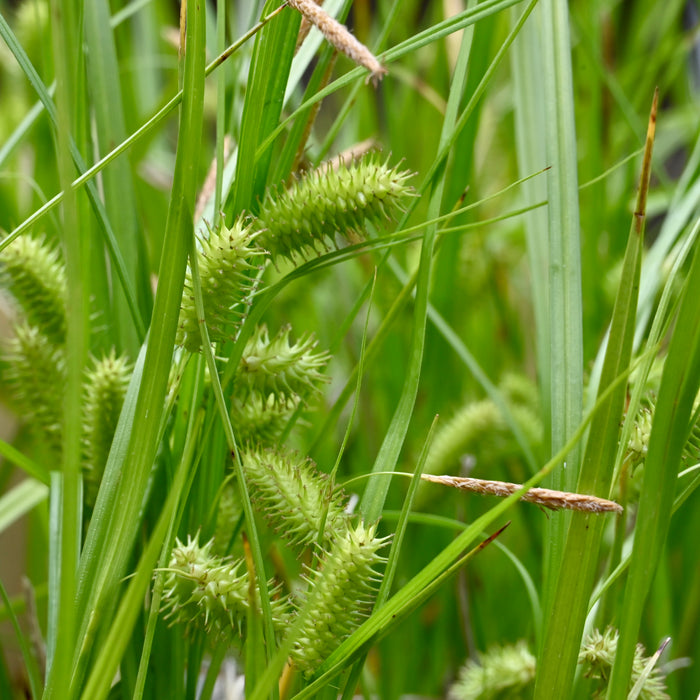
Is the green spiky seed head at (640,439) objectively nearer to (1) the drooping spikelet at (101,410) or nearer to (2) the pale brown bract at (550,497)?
(2) the pale brown bract at (550,497)

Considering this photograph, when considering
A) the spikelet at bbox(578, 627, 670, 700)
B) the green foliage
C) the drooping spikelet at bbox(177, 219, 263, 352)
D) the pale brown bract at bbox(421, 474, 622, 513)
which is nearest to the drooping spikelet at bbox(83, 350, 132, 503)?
the green foliage

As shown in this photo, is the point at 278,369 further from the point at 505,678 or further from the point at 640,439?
the point at 505,678

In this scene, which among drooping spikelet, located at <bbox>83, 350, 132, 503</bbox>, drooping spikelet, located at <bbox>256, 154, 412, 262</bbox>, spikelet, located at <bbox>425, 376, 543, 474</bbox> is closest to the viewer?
drooping spikelet, located at <bbox>256, 154, 412, 262</bbox>

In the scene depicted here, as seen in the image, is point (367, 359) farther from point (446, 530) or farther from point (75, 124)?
point (446, 530)

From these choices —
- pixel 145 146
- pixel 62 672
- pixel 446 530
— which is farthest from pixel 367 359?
pixel 145 146

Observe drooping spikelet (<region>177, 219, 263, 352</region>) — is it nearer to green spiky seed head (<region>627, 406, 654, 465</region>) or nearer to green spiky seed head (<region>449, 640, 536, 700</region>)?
green spiky seed head (<region>627, 406, 654, 465</region>)

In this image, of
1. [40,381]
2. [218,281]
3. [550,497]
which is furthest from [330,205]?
[40,381]
